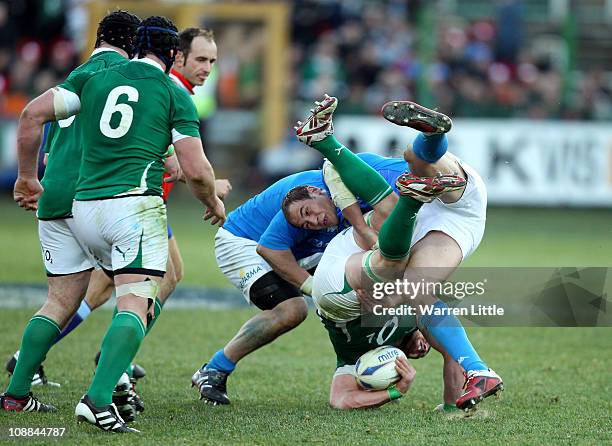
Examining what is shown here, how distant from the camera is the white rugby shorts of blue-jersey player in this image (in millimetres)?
6562

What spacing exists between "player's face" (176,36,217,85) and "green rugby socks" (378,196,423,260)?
2125mm

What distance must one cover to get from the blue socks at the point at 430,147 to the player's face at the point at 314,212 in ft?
2.28

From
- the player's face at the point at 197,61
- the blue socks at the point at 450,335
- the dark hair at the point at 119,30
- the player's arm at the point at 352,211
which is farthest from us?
the player's face at the point at 197,61

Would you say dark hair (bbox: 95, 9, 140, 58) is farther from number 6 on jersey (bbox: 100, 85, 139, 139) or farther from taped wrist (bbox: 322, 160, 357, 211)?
taped wrist (bbox: 322, 160, 357, 211)

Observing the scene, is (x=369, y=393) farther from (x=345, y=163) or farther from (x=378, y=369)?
(x=345, y=163)

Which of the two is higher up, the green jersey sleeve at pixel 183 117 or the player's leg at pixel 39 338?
the green jersey sleeve at pixel 183 117

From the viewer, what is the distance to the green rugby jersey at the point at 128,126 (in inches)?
215

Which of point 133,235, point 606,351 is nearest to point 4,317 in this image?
point 133,235

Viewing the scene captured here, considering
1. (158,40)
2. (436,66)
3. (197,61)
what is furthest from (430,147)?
(436,66)

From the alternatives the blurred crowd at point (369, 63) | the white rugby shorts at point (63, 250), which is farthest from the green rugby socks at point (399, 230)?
the blurred crowd at point (369, 63)

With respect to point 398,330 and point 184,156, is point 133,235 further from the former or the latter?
point 398,330

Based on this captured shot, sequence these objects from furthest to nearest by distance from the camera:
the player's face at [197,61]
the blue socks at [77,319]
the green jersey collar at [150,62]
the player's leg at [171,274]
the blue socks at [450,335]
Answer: the player's face at [197,61] → the blue socks at [77,319] → the player's leg at [171,274] → the blue socks at [450,335] → the green jersey collar at [150,62]

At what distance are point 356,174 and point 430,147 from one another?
0.49m

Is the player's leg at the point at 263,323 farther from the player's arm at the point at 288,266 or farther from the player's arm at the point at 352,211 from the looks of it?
the player's arm at the point at 352,211
